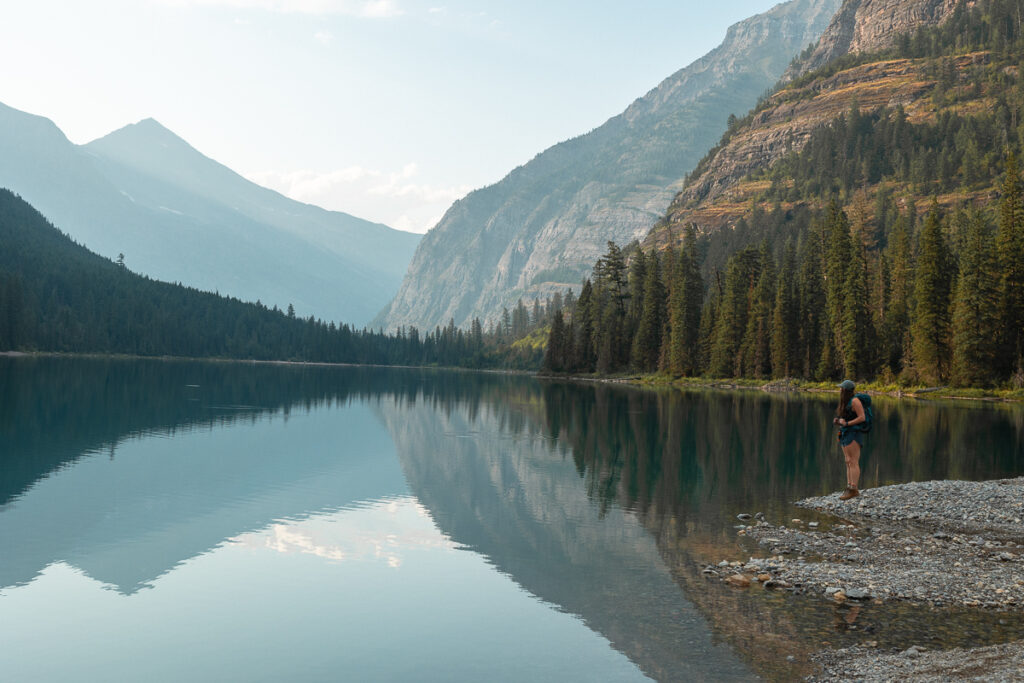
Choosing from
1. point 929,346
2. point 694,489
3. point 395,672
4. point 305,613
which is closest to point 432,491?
point 694,489

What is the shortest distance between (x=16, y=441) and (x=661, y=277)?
455ft

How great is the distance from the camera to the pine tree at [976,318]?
84.6m

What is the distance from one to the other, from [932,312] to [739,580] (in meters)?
90.1

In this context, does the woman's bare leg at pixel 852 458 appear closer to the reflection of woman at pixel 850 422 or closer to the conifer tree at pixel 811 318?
the reflection of woman at pixel 850 422

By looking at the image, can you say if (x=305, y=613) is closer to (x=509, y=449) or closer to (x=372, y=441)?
(x=509, y=449)

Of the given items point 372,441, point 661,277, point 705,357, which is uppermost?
point 661,277

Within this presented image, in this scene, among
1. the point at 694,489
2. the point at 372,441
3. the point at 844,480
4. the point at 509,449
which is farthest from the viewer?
the point at 372,441

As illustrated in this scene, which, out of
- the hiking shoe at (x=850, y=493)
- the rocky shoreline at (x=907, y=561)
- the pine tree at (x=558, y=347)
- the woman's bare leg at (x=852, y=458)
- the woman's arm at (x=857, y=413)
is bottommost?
the rocky shoreline at (x=907, y=561)

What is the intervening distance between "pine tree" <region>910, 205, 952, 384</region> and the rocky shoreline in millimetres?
72621

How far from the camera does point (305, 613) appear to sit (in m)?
16.0

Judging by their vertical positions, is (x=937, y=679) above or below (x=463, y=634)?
above

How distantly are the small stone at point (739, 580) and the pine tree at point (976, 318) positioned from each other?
272 feet

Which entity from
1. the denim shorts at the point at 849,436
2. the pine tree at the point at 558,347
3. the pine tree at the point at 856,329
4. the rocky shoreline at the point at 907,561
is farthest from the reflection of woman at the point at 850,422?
the pine tree at the point at 558,347

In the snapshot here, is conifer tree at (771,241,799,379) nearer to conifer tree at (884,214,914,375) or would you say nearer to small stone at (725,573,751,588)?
conifer tree at (884,214,914,375)
